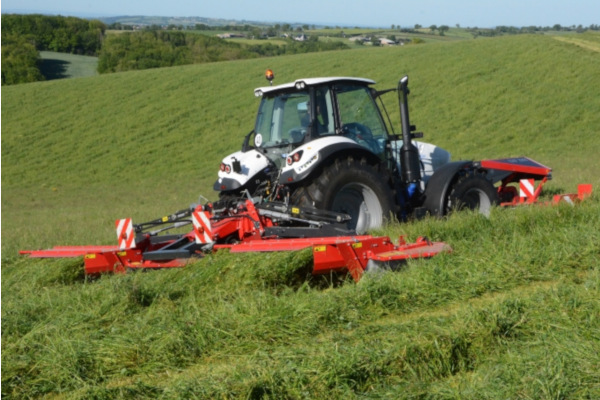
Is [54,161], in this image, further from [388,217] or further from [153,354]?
[153,354]

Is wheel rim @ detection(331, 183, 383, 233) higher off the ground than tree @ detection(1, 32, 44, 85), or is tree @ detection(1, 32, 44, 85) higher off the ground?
wheel rim @ detection(331, 183, 383, 233)

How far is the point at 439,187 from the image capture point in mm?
8258

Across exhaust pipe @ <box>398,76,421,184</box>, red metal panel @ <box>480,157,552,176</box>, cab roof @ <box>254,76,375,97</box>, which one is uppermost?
cab roof @ <box>254,76,375,97</box>

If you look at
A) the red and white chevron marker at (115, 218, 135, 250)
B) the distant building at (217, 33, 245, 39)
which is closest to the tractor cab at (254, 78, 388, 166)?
the red and white chevron marker at (115, 218, 135, 250)

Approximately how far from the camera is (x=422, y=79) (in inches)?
1102

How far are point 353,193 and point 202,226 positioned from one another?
5.70 feet

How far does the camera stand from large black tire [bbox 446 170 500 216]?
8.30 meters

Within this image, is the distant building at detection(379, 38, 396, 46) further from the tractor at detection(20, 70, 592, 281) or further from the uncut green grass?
the tractor at detection(20, 70, 592, 281)

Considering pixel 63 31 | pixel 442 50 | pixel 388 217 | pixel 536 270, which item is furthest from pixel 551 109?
pixel 63 31

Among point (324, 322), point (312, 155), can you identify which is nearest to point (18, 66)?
point (312, 155)

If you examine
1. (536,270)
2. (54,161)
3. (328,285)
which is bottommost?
(54,161)

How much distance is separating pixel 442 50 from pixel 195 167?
48.3 feet

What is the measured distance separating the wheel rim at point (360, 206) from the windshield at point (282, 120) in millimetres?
850

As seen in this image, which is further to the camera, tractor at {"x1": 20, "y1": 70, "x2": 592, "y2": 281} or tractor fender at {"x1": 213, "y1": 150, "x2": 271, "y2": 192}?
tractor fender at {"x1": 213, "y1": 150, "x2": 271, "y2": 192}
